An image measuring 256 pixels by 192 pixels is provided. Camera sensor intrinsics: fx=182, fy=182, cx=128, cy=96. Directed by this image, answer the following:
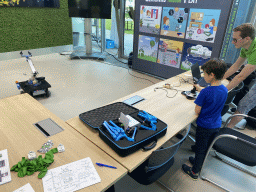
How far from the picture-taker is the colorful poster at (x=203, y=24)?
3.26m

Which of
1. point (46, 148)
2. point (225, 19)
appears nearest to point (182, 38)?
point (225, 19)

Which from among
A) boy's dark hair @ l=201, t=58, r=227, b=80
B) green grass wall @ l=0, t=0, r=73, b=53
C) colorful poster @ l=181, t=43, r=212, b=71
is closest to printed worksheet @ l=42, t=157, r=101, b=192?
boy's dark hair @ l=201, t=58, r=227, b=80

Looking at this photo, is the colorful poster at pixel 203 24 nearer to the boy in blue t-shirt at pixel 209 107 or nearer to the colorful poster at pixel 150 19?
the colorful poster at pixel 150 19

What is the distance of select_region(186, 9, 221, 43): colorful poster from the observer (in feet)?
10.7

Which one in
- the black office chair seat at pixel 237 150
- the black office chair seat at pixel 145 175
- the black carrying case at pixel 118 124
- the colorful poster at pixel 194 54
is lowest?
the black office chair seat at pixel 145 175

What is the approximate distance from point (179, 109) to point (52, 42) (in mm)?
5589

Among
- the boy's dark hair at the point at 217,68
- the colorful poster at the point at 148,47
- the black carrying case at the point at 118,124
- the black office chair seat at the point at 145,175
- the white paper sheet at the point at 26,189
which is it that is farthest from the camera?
the colorful poster at the point at 148,47

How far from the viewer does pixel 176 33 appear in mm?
3787

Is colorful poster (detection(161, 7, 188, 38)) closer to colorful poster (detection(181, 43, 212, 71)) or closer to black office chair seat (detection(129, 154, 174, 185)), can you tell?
colorful poster (detection(181, 43, 212, 71))

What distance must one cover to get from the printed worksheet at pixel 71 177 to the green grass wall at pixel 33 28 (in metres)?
5.47

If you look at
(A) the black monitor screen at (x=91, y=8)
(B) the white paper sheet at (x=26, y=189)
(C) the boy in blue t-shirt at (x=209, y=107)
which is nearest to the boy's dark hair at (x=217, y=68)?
(C) the boy in blue t-shirt at (x=209, y=107)

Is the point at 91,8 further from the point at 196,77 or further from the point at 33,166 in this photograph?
the point at 33,166

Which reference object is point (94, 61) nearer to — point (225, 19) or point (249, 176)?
point (225, 19)

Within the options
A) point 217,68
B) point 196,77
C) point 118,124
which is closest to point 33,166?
point 118,124
